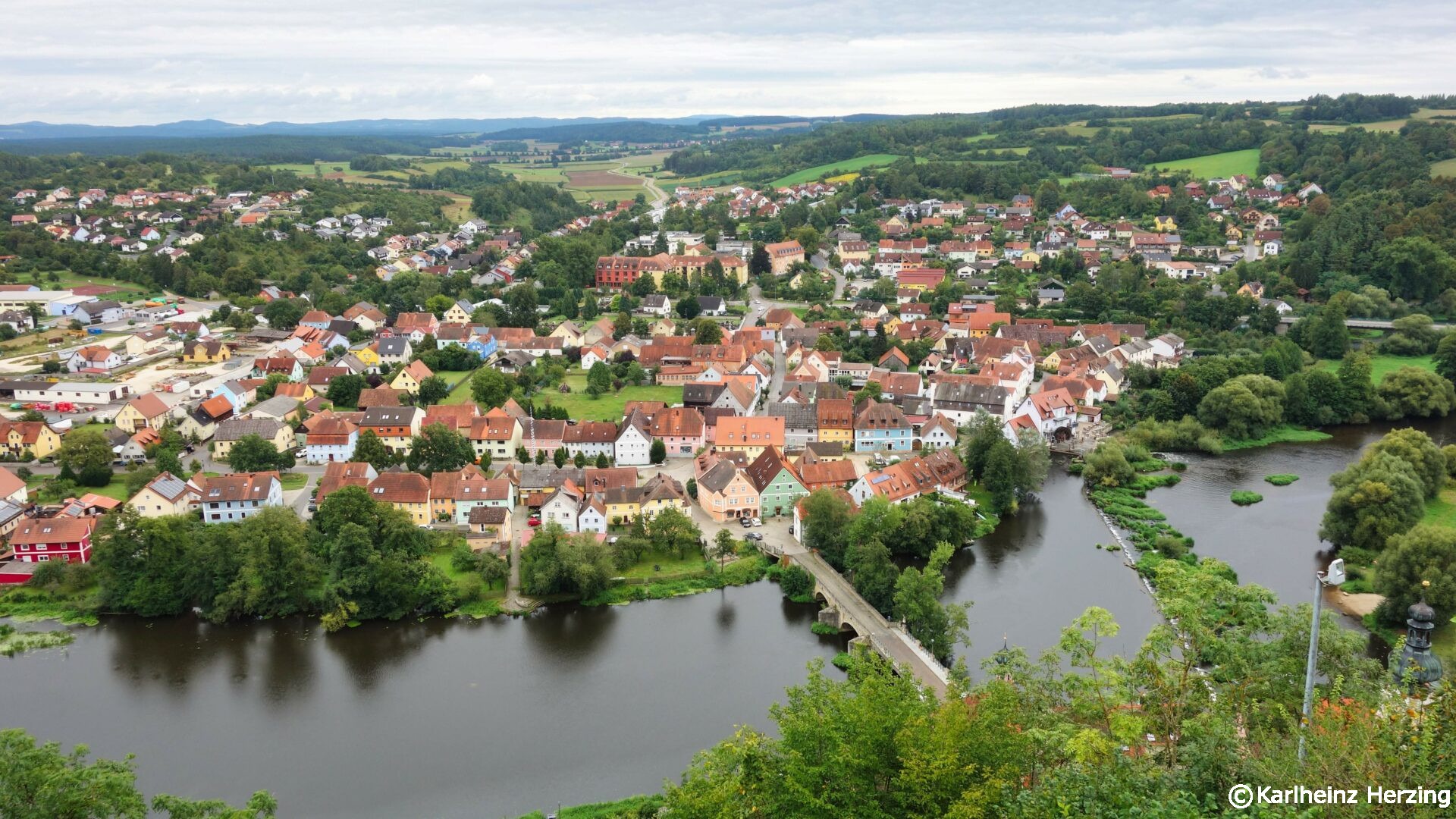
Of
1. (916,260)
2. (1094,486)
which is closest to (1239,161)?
(916,260)

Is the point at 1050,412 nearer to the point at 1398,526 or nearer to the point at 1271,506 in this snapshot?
the point at 1271,506

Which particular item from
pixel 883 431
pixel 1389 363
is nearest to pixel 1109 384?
pixel 883 431

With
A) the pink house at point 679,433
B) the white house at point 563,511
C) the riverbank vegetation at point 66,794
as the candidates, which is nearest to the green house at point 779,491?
the white house at point 563,511

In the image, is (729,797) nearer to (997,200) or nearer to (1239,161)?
(997,200)

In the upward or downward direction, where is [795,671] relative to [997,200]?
downward

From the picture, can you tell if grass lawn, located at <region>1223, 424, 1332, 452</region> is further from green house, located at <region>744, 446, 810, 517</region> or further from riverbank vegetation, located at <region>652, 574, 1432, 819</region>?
riverbank vegetation, located at <region>652, 574, 1432, 819</region>

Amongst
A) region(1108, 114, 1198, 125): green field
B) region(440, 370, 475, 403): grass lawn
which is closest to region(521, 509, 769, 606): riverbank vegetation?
region(440, 370, 475, 403): grass lawn
